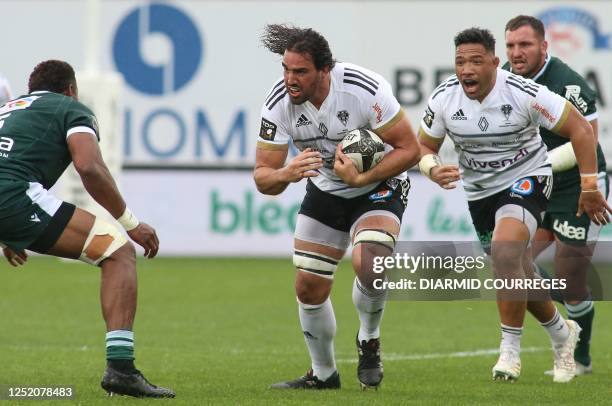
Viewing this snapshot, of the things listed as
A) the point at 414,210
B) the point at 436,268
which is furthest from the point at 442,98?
the point at 414,210

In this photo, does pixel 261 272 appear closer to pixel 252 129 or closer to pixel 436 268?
pixel 252 129

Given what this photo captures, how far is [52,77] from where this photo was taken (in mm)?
8523

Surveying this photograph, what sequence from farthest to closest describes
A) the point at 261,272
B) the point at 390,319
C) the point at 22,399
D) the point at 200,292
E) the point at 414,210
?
the point at 414,210
the point at 261,272
the point at 200,292
the point at 390,319
the point at 22,399

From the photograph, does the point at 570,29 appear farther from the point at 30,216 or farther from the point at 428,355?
the point at 30,216

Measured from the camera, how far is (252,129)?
78.2ft

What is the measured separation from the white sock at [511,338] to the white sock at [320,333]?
4.23ft

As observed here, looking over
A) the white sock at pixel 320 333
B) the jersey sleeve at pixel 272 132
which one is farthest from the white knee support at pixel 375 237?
the jersey sleeve at pixel 272 132

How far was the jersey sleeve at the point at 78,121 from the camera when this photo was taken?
321 inches

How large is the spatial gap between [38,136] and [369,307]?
99.0 inches

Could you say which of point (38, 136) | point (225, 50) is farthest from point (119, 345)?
point (225, 50)

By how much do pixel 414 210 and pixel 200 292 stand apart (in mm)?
6305

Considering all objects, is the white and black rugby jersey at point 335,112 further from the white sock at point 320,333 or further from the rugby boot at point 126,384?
the rugby boot at point 126,384

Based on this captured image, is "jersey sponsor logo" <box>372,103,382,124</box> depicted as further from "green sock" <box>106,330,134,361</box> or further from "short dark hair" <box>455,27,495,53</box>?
"green sock" <box>106,330,134,361</box>

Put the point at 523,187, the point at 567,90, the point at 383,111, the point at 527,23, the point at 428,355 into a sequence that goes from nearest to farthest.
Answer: the point at 383,111, the point at 523,187, the point at 527,23, the point at 567,90, the point at 428,355
